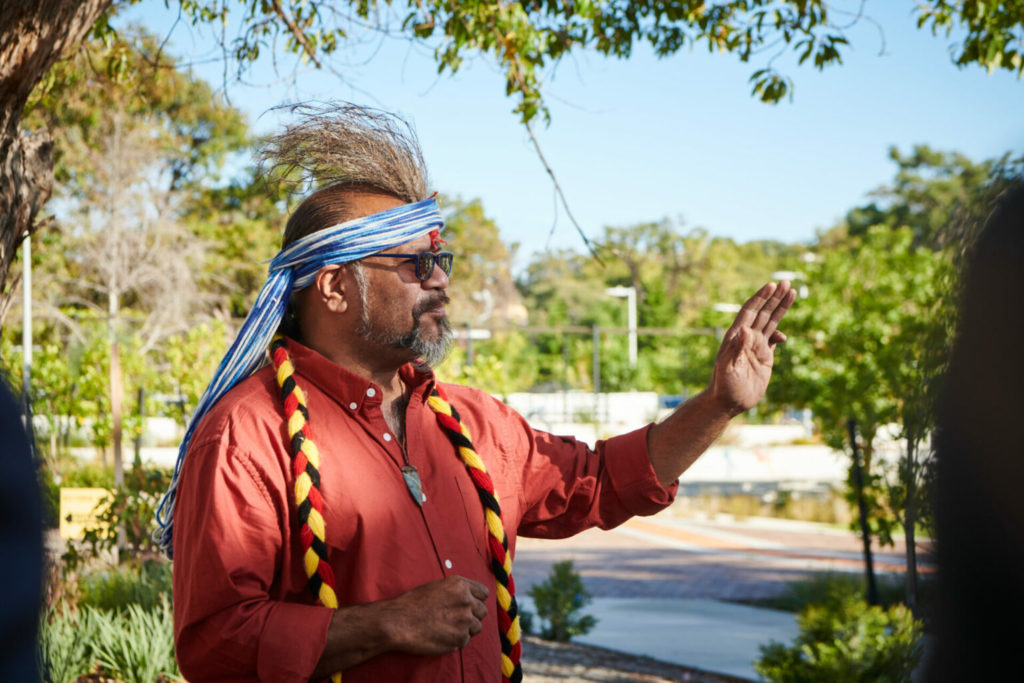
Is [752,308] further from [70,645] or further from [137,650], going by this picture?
[70,645]

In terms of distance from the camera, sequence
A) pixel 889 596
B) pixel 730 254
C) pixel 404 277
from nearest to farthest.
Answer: pixel 404 277 → pixel 889 596 → pixel 730 254

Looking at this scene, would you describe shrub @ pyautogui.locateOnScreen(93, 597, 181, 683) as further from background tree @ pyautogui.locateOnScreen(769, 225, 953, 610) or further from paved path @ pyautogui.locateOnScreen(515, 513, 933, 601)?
background tree @ pyautogui.locateOnScreen(769, 225, 953, 610)

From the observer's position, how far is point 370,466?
89.4 inches

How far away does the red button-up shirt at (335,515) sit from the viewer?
6.51ft

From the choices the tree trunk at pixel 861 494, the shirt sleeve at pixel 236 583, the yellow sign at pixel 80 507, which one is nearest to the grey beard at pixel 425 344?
the shirt sleeve at pixel 236 583

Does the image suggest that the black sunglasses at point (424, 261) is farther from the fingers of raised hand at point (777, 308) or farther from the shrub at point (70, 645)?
the shrub at point (70, 645)

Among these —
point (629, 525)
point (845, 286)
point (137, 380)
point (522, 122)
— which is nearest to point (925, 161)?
point (845, 286)

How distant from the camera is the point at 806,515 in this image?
55.1 ft

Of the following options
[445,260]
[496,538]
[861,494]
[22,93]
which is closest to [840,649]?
[861,494]

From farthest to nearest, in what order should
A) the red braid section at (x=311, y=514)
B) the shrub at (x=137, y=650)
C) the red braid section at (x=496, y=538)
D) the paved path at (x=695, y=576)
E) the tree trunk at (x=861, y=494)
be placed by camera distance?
the paved path at (x=695, y=576)
the tree trunk at (x=861, y=494)
the shrub at (x=137, y=650)
the red braid section at (x=496, y=538)
the red braid section at (x=311, y=514)

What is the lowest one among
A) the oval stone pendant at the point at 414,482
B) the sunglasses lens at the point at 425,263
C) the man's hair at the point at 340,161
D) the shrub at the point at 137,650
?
the shrub at the point at 137,650

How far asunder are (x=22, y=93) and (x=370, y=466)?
2.01m

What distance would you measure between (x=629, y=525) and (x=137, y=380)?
8.08 m

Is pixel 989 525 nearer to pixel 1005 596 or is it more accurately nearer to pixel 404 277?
pixel 1005 596
